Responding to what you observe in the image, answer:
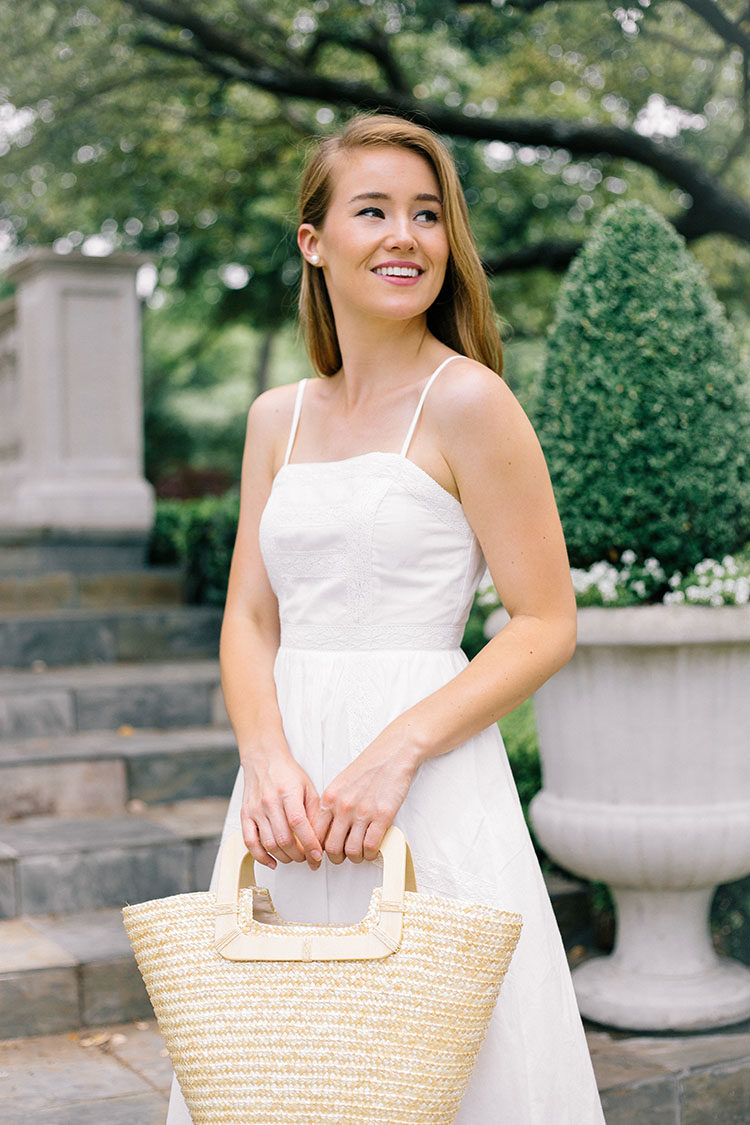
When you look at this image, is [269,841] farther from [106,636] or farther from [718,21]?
[718,21]

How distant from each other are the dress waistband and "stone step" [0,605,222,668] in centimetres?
400

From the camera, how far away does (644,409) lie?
3215 mm

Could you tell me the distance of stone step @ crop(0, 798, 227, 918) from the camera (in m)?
3.72

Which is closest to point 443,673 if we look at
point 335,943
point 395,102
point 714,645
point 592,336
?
point 335,943

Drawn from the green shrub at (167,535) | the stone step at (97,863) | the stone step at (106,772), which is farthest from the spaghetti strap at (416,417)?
the green shrub at (167,535)

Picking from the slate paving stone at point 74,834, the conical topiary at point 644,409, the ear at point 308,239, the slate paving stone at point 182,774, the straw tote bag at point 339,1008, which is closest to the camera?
the straw tote bag at point 339,1008

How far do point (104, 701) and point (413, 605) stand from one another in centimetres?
338

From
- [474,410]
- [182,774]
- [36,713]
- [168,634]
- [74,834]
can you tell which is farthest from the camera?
[168,634]

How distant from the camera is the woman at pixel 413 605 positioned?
71.4 inches

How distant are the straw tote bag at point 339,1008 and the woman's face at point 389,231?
860 millimetres

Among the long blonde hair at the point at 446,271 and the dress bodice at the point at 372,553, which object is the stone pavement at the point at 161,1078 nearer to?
the dress bodice at the point at 372,553

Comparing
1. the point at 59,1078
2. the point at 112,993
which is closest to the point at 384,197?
the point at 59,1078

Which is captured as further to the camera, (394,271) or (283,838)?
(394,271)

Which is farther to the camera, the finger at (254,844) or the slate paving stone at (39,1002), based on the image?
the slate paving stone at (39,1002)
